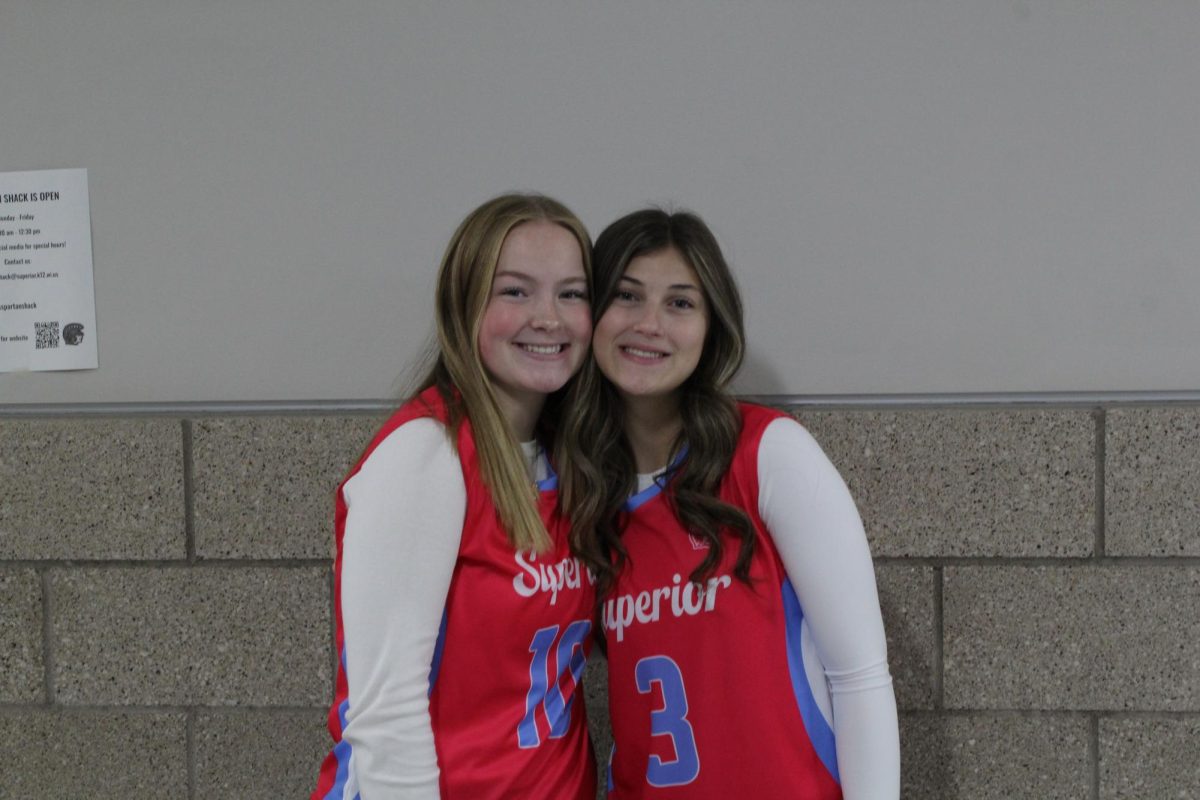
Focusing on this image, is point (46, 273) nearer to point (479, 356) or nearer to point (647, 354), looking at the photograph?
point (479, 356)

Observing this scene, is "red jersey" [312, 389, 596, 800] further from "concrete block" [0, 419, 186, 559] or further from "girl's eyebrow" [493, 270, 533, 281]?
"concrete block" [0, 419, 186, 559]

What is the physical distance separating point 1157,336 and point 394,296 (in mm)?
1557

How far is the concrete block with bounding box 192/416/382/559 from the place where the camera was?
171 cm

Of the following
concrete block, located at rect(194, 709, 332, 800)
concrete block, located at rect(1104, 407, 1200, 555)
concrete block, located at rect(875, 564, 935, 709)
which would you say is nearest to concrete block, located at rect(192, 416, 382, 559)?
concrete block, located at rect(194, 709, 332, 800)

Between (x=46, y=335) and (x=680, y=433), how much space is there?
4.71 ft

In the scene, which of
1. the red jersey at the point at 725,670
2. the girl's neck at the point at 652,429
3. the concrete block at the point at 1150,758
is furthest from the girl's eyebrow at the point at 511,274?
the concrete block at the point at 1150,758

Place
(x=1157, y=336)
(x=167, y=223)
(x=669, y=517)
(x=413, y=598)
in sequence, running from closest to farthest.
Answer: (x=413, y=598)
(x=669, y=517)
(x=1157, y=336)
(x=167, y=223)

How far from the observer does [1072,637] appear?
164 cm

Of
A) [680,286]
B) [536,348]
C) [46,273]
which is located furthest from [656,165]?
[46,273]

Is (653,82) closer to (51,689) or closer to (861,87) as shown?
(861,87)

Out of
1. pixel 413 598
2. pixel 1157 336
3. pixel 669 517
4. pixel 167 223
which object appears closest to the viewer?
pixel 413 598

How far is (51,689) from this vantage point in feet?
5.85

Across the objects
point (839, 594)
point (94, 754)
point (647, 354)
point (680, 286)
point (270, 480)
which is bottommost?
point (94, 754)

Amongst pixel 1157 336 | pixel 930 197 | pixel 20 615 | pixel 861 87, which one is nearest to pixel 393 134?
pixel 861 87
